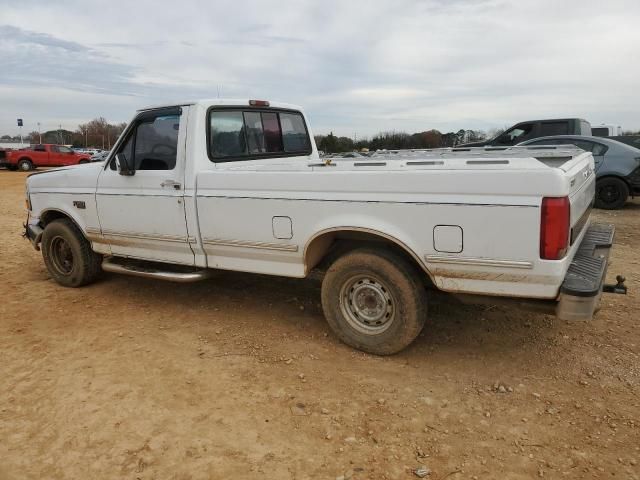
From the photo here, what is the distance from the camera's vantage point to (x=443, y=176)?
11.0 feet

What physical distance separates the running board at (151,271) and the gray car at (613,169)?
8841 millimetres

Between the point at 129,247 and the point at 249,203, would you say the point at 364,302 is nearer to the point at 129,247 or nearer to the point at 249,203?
the point at 249,203

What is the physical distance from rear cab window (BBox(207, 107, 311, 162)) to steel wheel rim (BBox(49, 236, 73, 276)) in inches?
98.2

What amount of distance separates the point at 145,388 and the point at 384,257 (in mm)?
1935

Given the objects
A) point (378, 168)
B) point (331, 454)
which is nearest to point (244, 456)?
point (331, 454)

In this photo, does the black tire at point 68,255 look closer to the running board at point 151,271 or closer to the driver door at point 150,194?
the running board at point 151,271

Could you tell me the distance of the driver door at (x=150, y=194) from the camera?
15.1ft

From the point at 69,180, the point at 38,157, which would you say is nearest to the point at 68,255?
the point at 69,180

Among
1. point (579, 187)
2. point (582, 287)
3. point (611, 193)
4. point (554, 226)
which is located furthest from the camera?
point (611, 193)

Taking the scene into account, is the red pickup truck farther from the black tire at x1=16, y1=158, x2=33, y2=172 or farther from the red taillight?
the red taillight

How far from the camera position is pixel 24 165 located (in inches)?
1126

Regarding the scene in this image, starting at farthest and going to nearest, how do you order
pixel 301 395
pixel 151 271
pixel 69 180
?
pixel 69 180 → pixel 151 271 → pixel 301 395

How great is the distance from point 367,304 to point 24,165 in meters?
30.2

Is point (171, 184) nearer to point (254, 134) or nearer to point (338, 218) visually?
point (254, 134)
